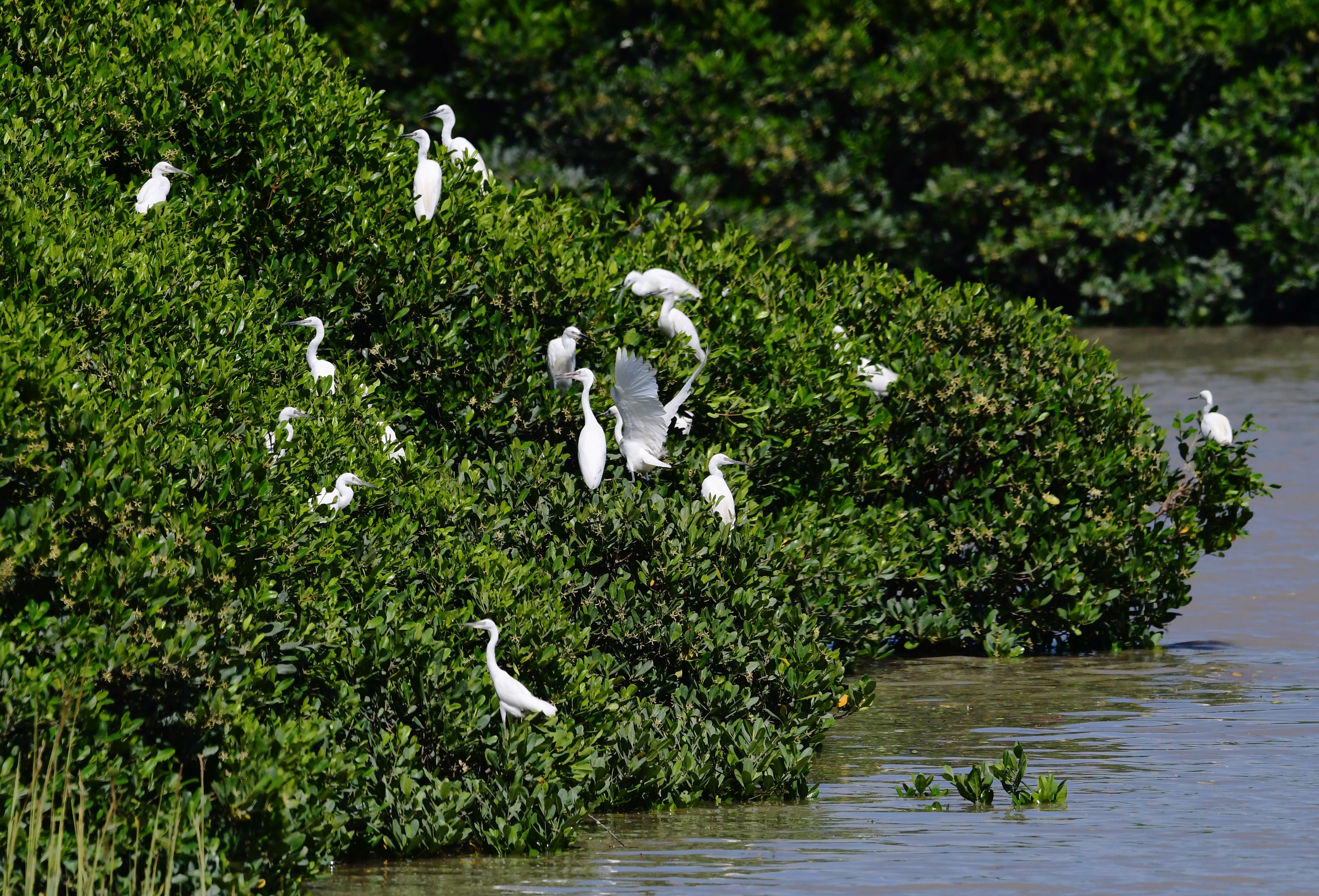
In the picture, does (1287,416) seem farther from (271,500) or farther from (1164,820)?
(271,500)

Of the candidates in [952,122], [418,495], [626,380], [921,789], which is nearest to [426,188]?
[626,380]

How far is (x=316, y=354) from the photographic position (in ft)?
31.7

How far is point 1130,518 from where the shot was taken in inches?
481

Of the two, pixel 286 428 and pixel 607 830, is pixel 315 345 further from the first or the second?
pixel 607 830

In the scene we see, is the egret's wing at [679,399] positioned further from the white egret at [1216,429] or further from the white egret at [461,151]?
the white egret at [1216,429]

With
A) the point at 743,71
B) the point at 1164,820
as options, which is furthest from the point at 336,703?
the point at 743,71

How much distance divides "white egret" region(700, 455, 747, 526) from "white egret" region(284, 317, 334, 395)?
201 cm

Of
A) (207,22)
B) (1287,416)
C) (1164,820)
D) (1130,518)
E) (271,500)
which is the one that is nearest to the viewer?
(271,500)

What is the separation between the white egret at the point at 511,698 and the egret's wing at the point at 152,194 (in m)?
3.17

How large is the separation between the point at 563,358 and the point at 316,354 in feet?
4.27

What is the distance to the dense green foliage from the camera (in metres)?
25.6

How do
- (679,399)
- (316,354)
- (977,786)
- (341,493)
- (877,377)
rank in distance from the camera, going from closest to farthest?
1. (341,493)
2. (977,786)
3. (316,354)
4. (679,399)
5. (877,377)

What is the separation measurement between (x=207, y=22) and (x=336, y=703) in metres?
4.94

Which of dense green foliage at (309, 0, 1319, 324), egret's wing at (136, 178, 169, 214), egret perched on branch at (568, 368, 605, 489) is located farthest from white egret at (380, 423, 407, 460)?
dense green foliage at (309, 0, 1319, 324)
